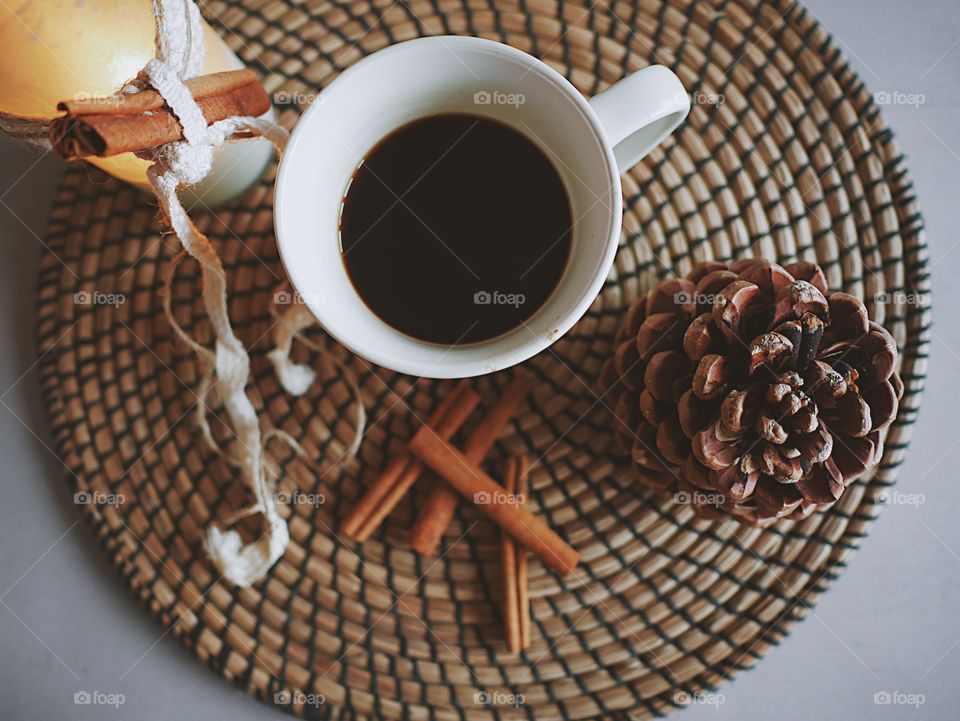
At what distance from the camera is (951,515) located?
81 cm

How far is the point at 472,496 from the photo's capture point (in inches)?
26.8

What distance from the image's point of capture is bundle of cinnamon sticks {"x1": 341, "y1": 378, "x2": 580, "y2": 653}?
679 mm

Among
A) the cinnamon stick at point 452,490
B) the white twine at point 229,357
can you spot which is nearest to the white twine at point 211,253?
the white twine at point 229,357

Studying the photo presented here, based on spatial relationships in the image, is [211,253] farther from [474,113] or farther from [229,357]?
[474,113]

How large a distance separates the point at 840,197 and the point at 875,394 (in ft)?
0.80

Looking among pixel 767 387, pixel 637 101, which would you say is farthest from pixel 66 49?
pixel 767 387

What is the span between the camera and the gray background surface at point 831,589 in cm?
76

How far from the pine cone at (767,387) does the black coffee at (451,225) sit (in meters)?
0.13

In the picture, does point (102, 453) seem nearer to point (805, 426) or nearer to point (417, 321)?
point (417, 321)

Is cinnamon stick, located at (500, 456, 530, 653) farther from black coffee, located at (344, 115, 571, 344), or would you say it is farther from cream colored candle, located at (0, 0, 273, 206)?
cream colored candle, located at (0, 0, 273, 206)

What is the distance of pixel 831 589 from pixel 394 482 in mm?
513

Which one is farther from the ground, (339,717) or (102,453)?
(102,453)

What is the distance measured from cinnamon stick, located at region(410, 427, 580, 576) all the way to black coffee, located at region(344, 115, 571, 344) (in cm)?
14

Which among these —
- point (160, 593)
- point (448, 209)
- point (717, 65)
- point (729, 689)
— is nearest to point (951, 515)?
point (729, 689)
